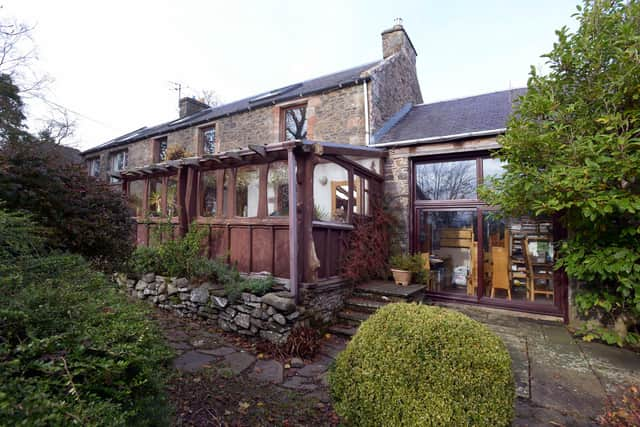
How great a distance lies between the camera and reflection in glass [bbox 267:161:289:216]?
499 centimetres

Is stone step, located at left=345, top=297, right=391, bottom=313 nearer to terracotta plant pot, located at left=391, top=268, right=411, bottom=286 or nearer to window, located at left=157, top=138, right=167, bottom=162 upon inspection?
terracotta plant pot, located at left=391, top=268, right=411, bottom=286

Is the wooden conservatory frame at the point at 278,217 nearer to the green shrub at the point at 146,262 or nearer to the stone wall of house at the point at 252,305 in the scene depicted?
the stone wall of house at the point at 252,305

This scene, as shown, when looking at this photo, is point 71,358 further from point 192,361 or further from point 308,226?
point 308,226

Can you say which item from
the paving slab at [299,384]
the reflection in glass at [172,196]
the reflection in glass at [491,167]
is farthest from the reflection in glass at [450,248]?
the reflection in glass at [172,196]

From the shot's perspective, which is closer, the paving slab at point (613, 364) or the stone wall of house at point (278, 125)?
the paving slab at point (613, 364)

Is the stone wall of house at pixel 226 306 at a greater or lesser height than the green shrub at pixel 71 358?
lesser

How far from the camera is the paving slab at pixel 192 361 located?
11.2 feet

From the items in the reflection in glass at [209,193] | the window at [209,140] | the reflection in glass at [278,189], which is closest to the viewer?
the reflection in glass at [278,189]

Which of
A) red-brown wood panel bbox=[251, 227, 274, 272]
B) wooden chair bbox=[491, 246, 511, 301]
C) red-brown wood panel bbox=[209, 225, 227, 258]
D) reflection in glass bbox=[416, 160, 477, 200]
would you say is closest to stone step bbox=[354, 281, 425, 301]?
wooden chair bbox=[491, 246, 511, 301]

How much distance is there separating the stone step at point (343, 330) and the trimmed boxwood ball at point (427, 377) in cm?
237

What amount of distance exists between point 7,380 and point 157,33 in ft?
28.7

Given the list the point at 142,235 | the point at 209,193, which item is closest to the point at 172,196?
the point at 209,193

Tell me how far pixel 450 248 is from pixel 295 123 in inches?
210

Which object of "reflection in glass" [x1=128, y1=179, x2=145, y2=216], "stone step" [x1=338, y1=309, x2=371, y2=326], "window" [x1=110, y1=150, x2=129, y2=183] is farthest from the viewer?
"window" [x1=110, y1=150, x2=129, y2=183]
